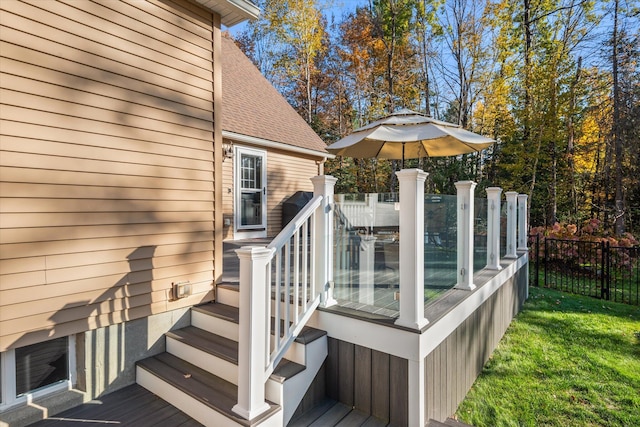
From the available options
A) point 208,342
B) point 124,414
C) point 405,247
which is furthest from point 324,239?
point 124,414

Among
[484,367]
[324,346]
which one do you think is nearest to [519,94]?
[484,367]

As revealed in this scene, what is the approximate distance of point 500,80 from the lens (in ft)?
38.2

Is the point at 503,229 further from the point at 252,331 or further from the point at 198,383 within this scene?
the point at 198,383

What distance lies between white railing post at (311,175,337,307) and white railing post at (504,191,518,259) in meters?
3.56

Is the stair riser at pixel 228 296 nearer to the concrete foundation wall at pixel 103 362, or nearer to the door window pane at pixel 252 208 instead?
the concrete foundation wall at pixel 103 362

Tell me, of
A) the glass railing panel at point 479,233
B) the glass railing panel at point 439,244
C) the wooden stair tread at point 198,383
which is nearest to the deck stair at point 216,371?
the wooden stair tread at point 198,383

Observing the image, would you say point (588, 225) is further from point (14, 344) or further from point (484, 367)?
point (14, 344)

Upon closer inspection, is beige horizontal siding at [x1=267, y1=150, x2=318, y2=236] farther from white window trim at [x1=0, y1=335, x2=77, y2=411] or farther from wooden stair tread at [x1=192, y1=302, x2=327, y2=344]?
white window trim at [x1=0, y1=335, x2=77, y2=411]

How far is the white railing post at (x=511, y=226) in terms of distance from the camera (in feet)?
16.7

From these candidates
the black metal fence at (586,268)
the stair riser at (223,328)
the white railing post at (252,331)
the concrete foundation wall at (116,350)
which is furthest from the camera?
the black metal fence at (586,268)

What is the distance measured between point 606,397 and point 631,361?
3.50 feet

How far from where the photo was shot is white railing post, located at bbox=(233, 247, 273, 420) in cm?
198

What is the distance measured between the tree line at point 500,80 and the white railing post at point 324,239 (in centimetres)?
656

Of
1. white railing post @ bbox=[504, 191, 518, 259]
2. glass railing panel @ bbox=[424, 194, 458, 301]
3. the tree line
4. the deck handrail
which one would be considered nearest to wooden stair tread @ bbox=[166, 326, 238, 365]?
the deck handrail
